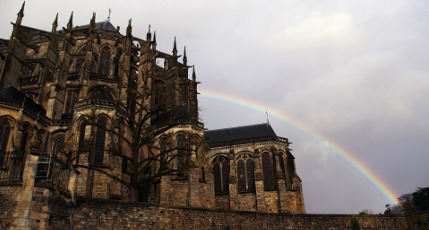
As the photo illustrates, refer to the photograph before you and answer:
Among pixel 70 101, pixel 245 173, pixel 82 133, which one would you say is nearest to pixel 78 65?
pixel 70 101

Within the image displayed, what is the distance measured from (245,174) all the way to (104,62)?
58.6 ft

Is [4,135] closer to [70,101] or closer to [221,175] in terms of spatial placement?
[70,101]

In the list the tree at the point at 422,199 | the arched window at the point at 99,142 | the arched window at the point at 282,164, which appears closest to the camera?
the arched window at the point at 99,142

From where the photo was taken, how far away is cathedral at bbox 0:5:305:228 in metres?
20.7

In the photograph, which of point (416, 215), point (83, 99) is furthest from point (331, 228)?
point (83, 99)

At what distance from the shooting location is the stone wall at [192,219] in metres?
11.9

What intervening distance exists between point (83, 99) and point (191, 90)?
479 inches

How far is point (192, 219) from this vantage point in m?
14.5

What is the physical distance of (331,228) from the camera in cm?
1750

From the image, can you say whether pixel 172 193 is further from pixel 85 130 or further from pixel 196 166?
pixel 85 130

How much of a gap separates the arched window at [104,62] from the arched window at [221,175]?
14123 millimetres

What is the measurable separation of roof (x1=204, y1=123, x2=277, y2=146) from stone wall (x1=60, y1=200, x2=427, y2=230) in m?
13.7

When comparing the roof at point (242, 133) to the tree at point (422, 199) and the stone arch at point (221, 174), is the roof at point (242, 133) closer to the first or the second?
the stone arch at point (221, 174)

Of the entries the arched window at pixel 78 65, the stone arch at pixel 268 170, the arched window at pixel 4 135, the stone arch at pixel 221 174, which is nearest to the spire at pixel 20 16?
the arched window at pixel 78 65
